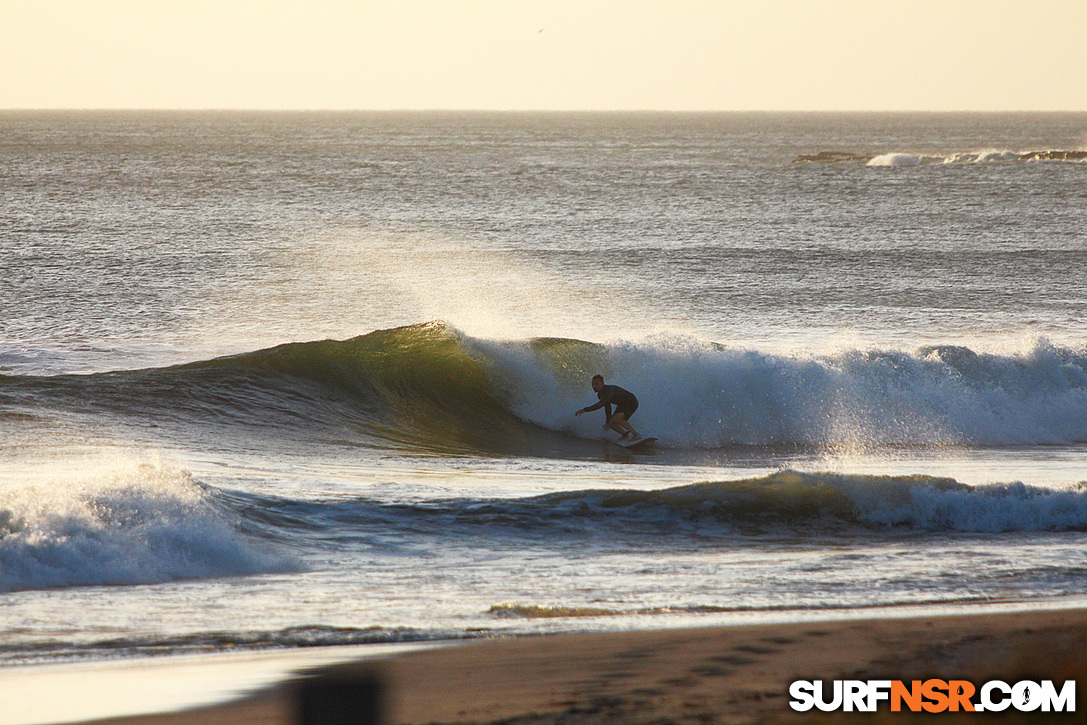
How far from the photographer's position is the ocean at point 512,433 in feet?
23.4

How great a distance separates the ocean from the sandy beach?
403 millimetres

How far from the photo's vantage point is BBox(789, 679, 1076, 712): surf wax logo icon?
488 cm

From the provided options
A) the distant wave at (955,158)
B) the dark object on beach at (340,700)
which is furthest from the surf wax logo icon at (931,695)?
the distant wave at (955,158)

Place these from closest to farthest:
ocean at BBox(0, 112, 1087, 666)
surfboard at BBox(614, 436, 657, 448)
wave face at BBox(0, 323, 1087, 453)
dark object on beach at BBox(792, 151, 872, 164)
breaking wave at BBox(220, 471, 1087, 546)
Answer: ocean at BBox(0, 112, 1087, 666), breaking wave at BBox(220, 471, 1087, 546), wave face at BBox(0, 323, 1087, 453), surfboard at BBox(614, 436, 657, 448), dark object on beach at BBox(792, 151, 872, 164)

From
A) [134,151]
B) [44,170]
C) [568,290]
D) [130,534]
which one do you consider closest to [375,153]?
[134,151]

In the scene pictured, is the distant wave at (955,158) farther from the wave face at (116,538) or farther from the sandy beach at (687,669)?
the sandy beach at (687,669)

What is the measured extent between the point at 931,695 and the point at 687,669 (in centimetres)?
115

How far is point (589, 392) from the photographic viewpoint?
16.5 meters

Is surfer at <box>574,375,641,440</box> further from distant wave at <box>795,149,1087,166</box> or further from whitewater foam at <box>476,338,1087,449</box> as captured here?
distant wave at <box>795,149,1087,166</box>

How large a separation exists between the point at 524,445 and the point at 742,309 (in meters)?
11.4

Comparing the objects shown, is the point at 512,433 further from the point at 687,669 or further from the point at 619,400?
the point at 687,669

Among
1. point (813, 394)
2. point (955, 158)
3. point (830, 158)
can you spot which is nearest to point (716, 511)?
point (813, 394)

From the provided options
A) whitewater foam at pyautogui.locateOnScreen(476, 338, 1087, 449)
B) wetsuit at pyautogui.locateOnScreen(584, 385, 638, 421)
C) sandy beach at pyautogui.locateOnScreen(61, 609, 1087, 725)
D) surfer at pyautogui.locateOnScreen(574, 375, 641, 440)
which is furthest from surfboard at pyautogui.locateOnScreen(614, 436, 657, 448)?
sandy beach at pyautogui.locateOnScreen(61, 609, 1087, 725)

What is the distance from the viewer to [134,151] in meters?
96.0
